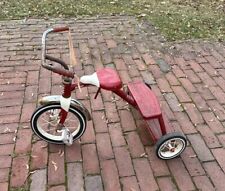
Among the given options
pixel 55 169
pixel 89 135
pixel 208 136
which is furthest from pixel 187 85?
pixel 55 169

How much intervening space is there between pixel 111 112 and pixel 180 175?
3.58 feet

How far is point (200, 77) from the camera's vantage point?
169 inches

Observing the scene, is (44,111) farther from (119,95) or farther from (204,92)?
(204,92)

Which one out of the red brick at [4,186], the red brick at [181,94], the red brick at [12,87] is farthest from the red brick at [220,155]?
the red brick at [12,87]

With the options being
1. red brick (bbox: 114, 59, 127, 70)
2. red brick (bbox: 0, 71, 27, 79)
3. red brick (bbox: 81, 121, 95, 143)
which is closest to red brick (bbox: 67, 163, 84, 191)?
red brick (bbox: 81, 121, 95, 143)

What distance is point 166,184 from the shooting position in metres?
2.82

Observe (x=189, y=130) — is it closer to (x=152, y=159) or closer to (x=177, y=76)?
(x=152, y=159)

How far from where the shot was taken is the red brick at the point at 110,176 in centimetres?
277

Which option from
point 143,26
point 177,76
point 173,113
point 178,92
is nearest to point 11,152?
point 173,113

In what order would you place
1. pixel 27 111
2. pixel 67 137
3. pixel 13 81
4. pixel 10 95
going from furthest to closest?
pixel 13 81
pixel 10 95
pixel 27 111
pixel 67 137

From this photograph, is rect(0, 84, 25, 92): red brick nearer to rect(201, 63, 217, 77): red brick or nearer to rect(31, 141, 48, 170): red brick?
rect(31, 141, 48, 170): red brick

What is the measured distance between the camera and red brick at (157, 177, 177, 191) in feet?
9.13

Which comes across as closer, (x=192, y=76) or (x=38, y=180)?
(x=38, y=180)

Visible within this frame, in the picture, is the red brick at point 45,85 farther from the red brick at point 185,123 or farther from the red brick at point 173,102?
the red brick at point 185,123
